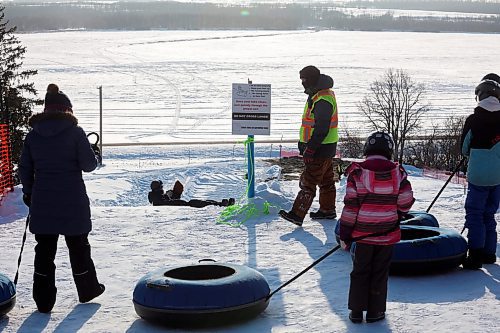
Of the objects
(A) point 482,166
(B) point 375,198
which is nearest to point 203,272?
(B) point 375,198

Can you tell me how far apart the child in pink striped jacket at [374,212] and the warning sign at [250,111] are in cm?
431

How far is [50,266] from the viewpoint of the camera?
5.02m

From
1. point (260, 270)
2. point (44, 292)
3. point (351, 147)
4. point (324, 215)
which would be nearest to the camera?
point (44, 292)

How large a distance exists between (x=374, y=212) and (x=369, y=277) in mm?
453

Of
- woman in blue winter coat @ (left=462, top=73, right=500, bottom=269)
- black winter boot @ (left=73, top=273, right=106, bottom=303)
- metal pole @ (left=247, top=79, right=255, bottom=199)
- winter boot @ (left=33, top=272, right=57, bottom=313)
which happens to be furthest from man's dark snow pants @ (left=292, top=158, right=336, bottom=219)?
winter boot @ (left=33, top=272, right=57, bottom=313)

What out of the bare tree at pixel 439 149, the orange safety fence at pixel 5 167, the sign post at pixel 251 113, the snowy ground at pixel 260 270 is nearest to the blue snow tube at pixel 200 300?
the snowy ground at pixel 260 270

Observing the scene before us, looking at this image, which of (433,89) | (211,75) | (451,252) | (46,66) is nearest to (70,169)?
(451,252)

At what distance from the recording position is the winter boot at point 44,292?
5020mm

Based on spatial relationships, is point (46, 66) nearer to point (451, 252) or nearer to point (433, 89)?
point (433, 89)

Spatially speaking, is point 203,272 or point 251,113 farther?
point 251,113

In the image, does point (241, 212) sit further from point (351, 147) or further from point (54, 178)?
point (351, 147)

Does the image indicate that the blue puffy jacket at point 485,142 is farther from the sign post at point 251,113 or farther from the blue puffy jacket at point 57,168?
the sign post at point 251,113

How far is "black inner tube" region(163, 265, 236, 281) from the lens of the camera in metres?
5.27

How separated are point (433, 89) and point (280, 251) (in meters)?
64.4
